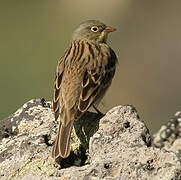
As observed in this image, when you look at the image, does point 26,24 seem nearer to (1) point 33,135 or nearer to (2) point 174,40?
(2) point 174,40

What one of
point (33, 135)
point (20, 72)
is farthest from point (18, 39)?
point (33, 135)

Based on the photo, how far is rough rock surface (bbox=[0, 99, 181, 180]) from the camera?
541 cm

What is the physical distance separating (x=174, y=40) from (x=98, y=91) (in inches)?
430

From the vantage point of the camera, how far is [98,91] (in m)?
7.59

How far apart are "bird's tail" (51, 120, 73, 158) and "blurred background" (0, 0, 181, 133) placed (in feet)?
20.1

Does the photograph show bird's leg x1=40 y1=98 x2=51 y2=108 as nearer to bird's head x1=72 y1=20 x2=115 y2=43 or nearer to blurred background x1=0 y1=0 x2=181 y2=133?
bird's head x1=72 y1=20 x2=115 y2=43

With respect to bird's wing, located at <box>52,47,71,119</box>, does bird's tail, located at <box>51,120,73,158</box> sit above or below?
below

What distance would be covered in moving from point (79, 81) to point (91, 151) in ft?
5.39

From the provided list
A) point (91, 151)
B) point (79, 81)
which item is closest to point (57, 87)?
point (79, 81)

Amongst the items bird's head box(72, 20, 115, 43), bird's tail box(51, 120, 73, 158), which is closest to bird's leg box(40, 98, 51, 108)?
bird's tail box(51, 120, 73, 158)

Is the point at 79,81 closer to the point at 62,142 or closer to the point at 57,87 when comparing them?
the point at 57,87

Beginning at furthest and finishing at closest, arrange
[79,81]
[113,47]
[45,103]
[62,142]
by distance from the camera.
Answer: [113,47]
[79,81]
[45,103]
[62,142]

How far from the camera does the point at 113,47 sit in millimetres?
18344

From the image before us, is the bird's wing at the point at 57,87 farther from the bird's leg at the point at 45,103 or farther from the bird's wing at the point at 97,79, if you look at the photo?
the bird's wing at the point at 97,79
